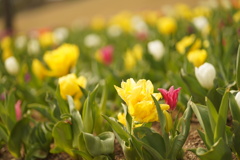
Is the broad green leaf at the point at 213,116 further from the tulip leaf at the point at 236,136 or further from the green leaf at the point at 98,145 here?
the green leaf at the point at 98,145

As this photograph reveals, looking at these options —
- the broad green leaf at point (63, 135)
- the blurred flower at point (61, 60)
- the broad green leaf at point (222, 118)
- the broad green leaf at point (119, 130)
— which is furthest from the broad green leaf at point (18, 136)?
the broad green leaf at point (222, 118)

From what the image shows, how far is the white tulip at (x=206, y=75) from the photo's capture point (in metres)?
1.61

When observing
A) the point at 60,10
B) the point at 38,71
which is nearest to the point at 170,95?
the point at 38,71

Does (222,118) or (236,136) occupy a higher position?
(222,118)

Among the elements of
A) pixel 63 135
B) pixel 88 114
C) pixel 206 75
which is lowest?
pixel 63 135

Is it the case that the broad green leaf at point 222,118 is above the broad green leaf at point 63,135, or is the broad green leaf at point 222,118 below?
above

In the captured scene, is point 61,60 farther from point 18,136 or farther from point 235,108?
point 235,108

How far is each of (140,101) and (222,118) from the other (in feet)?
0.91

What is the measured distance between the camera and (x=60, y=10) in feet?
73.0

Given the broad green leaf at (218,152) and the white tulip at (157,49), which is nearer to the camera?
the broad green leaf at (218,152)

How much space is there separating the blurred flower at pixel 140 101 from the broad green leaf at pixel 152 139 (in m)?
0.05

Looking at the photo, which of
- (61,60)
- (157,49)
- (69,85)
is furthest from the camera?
(157,49)

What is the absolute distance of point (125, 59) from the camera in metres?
3.34

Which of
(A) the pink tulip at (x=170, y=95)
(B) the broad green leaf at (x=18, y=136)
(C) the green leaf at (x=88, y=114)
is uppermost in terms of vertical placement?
(A) the pink tulip at (x=170, y=95)
